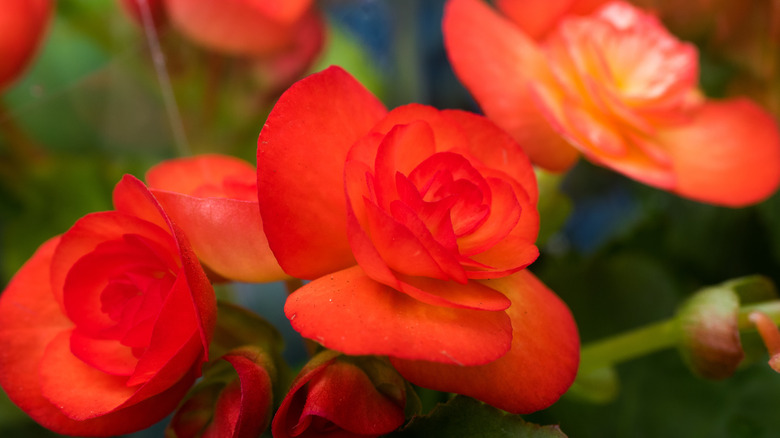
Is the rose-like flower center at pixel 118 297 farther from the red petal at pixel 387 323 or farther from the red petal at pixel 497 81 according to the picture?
the red petal at pixel 497 81

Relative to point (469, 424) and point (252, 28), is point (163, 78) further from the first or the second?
point (469, 424)

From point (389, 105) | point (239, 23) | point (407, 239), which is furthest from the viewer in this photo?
point (389, 105)

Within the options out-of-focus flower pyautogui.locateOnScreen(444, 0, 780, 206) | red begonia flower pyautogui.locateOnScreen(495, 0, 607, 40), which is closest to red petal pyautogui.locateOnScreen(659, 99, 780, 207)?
out-of-focus flower pyautogui.locateOnScreen(444, 0, 780, 206)

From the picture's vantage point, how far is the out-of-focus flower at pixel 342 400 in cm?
24

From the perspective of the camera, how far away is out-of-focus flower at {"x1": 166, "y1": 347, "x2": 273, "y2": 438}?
241 mm

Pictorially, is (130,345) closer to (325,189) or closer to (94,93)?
(325,189)

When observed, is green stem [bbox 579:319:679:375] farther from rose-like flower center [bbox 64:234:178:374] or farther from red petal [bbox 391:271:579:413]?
rose-like flower center [bbox 64:234:178:374]

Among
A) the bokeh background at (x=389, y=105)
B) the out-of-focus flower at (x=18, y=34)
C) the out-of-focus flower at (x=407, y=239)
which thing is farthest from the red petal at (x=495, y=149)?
the out-of-focus flower at (x=18, y=34)

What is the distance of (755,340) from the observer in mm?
370

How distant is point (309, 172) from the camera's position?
9.7 inches

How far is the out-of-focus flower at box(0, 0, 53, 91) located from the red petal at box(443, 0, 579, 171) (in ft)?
0.86

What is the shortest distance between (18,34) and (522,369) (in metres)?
0.36

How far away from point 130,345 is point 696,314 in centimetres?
28

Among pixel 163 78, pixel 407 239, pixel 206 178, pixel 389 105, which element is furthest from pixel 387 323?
pixel 389 105
